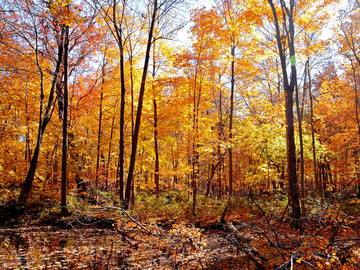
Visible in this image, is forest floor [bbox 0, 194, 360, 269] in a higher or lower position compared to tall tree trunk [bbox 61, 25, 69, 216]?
lower

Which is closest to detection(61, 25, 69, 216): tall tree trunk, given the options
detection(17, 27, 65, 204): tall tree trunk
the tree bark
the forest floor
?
the tree bark

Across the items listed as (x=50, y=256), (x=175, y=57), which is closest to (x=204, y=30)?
(x=175, y=57)

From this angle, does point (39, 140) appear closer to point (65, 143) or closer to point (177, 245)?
point (65, 143)

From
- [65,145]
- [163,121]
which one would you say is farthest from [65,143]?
[163,121]

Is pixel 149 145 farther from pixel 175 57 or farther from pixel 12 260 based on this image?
pixel 12 260

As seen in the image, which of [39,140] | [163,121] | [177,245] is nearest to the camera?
[177,245]

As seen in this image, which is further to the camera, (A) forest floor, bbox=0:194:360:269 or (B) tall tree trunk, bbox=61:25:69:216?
(B) tall tree trunk, bbox=61:25:69:216

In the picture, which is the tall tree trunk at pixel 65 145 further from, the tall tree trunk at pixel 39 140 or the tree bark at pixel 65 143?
the tall tree trunk at pixel 39 140

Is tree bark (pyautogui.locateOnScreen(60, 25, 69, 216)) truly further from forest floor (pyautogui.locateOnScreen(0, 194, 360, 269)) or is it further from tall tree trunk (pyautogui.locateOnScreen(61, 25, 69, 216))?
forest floor (pyautogui.locateOnScreen(0, 194, 360, 269))

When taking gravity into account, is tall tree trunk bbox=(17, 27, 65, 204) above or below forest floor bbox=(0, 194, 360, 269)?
above

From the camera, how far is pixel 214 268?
17.4 ft

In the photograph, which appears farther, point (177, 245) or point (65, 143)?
point (65, 143)

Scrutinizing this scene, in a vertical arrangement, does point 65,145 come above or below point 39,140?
below

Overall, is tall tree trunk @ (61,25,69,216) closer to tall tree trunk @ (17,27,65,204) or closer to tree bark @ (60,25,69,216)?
tree bark @ (60,25,69,216)
